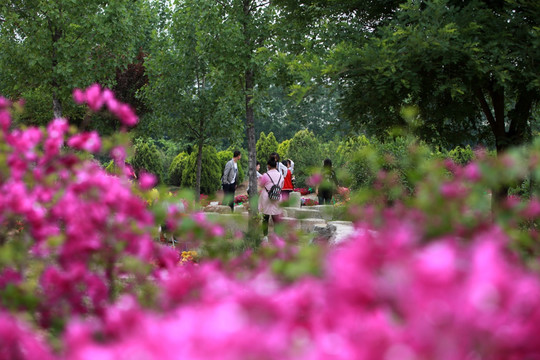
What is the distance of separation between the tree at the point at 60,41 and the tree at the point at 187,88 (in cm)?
185

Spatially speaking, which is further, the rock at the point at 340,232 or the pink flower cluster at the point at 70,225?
the rock at the point at 340,232

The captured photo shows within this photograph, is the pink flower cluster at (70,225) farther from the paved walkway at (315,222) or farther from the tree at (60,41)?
the tree at (60,41)

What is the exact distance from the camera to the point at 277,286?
4.64ft

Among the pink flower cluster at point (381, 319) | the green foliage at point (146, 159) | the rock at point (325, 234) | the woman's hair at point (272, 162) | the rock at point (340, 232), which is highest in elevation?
the green foliage at point (146, 159)

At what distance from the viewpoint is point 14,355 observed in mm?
1414

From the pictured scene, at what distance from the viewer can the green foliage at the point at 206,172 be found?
20.4 metres

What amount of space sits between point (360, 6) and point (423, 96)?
69.0 inches

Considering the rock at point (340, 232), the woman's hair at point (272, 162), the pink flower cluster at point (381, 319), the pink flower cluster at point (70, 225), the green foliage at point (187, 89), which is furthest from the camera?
the green foliage at point (187, 89)

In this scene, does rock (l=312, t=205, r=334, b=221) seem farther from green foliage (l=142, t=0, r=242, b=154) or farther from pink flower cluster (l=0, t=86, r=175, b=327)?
green foliage (l=142, t=0, r=242, b=154)

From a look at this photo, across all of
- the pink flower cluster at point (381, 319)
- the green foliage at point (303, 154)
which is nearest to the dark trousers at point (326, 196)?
the green foliage at point (303, 154)

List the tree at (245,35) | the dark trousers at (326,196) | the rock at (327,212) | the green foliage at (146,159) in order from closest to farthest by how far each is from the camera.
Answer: the rock at (327,212), the tree at (245,35), the dark trousers at (326,196), the green foliage at (146,159)

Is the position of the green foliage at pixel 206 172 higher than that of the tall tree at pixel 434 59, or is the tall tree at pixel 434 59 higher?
the tall tree at pixel 434 59

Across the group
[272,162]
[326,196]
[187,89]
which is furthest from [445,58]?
[187,89]

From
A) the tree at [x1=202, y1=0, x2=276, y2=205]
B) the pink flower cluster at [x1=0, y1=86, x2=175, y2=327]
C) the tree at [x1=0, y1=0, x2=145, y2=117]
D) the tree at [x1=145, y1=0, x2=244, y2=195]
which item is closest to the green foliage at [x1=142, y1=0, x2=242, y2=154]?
the tree at [x1=145, y1=0, x2=244, y2=195]
